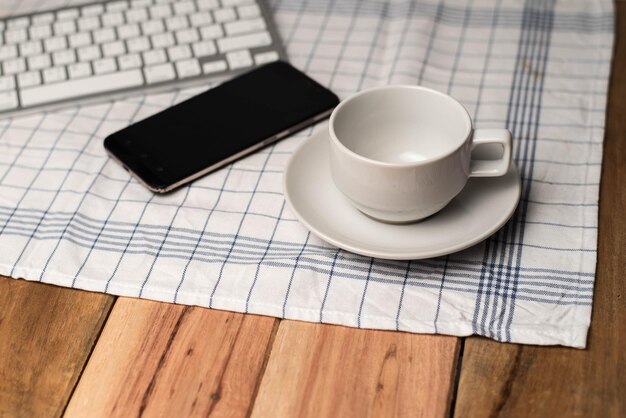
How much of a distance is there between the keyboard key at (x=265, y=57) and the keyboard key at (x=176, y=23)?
106 millimetres

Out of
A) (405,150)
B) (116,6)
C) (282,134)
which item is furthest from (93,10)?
(405,150)

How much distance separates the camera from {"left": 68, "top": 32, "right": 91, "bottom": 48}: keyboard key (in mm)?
848

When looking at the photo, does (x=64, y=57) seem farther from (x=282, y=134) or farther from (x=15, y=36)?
(x=282, y=134)

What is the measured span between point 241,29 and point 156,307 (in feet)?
1.34

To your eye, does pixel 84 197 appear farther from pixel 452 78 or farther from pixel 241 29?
pixel 452 78

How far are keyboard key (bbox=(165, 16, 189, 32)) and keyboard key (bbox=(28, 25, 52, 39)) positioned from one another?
5.5 inches

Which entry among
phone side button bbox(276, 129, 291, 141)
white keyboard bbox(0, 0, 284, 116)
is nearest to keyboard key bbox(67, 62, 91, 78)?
white keyboard bbox(0, 0, 284, 116)

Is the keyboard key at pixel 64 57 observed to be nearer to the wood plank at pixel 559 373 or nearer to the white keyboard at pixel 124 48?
the white keyboard at pixel 124 48

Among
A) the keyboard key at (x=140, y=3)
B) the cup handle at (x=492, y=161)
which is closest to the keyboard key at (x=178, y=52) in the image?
the keyboard key at (x=140, y=3)

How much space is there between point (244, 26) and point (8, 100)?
0.28m

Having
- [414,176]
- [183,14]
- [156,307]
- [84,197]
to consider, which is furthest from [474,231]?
[183,14]

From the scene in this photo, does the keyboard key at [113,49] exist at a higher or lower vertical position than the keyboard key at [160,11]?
lower

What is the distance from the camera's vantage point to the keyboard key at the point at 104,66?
0.82 metres

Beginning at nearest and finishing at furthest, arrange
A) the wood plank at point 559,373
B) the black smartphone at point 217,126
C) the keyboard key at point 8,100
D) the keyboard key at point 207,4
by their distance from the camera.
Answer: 1. the wood plank at point 559,373
2. the black smartphone at point 217,126
3. the keyboard key at point 8,100
4. the keyboard key at point 207,4
